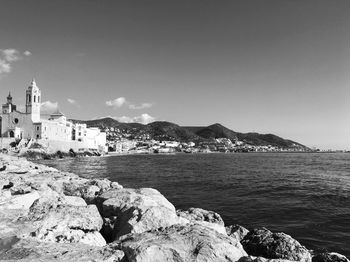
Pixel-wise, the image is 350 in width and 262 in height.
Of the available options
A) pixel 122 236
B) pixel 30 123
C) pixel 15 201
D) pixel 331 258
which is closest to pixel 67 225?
pixel 122 236

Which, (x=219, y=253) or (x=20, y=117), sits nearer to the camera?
(x=219, y=253)

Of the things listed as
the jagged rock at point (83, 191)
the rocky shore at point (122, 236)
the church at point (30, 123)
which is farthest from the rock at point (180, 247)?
the church at point (30, 123)

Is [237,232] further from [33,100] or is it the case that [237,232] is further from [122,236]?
[33,100]

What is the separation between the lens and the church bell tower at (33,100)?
3713 inches

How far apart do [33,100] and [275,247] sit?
330 feet

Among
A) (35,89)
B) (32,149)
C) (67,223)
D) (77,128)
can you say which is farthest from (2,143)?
(67,223)

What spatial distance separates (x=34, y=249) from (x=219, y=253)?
13.5 feet

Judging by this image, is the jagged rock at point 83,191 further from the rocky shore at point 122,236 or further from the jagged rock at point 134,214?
the jagged rock at point 134,214

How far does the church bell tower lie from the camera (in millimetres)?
94312

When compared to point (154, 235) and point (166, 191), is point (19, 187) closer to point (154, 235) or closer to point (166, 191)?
point (154, 235)

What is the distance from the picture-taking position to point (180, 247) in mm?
6105

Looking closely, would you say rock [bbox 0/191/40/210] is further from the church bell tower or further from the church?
the church bell tower

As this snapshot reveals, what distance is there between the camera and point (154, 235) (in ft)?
22.5

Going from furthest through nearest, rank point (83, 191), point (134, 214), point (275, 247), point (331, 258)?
point (83, 191) → point (275, 247) → point (134, 214) → point (331, 258)
